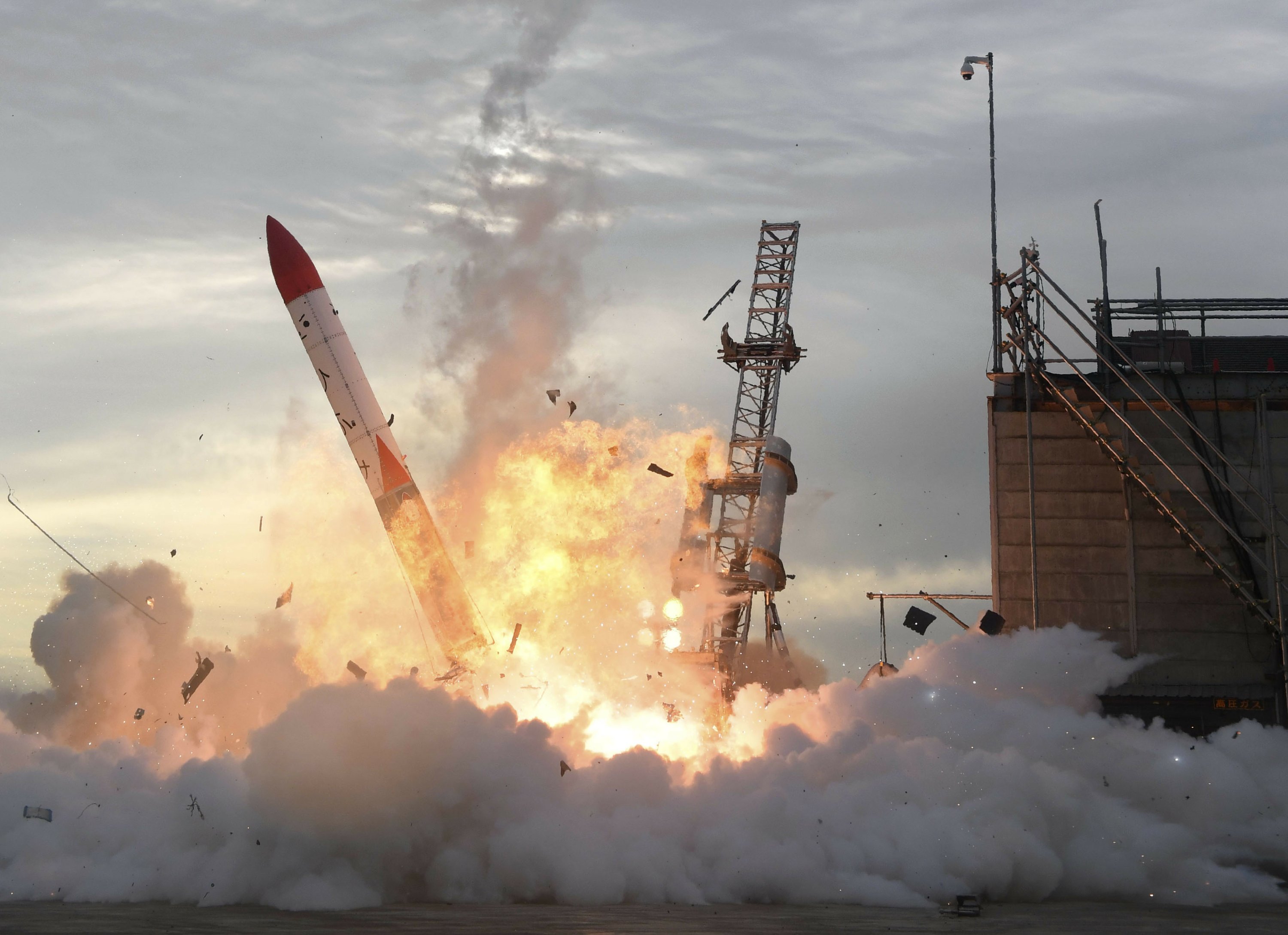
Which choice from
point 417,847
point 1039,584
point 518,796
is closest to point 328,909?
point 417,847

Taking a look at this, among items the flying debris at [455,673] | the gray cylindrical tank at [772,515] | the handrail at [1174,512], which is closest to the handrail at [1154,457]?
the handrail at [1174,512]

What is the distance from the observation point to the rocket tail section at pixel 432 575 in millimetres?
47875

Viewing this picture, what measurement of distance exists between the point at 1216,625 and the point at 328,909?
1300 inches

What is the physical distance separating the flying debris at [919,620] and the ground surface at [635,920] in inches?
668

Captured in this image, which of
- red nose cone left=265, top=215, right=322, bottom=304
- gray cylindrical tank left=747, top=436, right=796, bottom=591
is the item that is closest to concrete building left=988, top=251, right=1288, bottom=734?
gray cylindrical tank left=747, top=436, right=796, bottom=591

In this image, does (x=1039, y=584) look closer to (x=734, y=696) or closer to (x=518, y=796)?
(x=734, y=696)

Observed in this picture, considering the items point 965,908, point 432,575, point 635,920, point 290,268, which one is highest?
point 290,268

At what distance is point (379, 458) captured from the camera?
158ft

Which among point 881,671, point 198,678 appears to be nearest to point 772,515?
point 881,671

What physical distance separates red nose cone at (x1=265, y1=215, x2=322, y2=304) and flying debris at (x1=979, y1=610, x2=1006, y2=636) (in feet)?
87.8

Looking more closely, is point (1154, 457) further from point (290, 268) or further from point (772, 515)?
point (290, 268)

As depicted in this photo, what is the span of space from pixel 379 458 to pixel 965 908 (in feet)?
81.6

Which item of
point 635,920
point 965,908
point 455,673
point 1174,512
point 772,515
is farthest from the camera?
point 772,515

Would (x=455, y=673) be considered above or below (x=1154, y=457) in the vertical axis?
below
